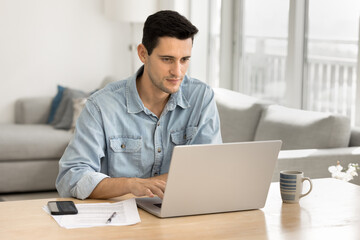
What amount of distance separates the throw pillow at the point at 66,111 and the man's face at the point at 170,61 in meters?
3.38

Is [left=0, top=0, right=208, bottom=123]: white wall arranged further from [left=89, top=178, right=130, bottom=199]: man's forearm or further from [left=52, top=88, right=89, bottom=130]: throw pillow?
[left=89, top=178, right=130, bottom=199]: man's forearm

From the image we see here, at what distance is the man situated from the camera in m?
1.97

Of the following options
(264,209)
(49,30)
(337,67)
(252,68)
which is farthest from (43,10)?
(264,209)

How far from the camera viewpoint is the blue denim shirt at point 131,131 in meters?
2.01

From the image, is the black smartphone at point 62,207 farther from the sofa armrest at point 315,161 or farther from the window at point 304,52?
the window at point 304,52

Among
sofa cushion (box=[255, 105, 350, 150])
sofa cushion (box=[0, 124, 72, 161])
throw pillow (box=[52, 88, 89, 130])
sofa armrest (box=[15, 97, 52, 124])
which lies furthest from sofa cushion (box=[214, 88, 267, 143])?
sofa armrest (box=[15, 97, 52, 124])

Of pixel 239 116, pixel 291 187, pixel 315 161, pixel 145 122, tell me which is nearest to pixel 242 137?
pixel 239 116

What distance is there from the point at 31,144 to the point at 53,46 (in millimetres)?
1626

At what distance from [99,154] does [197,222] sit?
537mm

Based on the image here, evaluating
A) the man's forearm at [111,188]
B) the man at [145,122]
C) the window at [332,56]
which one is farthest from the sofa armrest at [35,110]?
the man's forearm at [111,188]

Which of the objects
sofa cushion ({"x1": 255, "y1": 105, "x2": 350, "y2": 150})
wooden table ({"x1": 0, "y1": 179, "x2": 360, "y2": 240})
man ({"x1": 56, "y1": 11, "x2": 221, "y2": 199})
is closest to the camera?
wooden table ({"x1": 0, "y1": 179, "x2": 360, "y2": 240})

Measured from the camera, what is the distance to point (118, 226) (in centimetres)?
157

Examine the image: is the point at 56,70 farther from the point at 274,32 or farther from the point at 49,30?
the point at 274,32

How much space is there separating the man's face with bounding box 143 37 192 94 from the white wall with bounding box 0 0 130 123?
4255 mm
